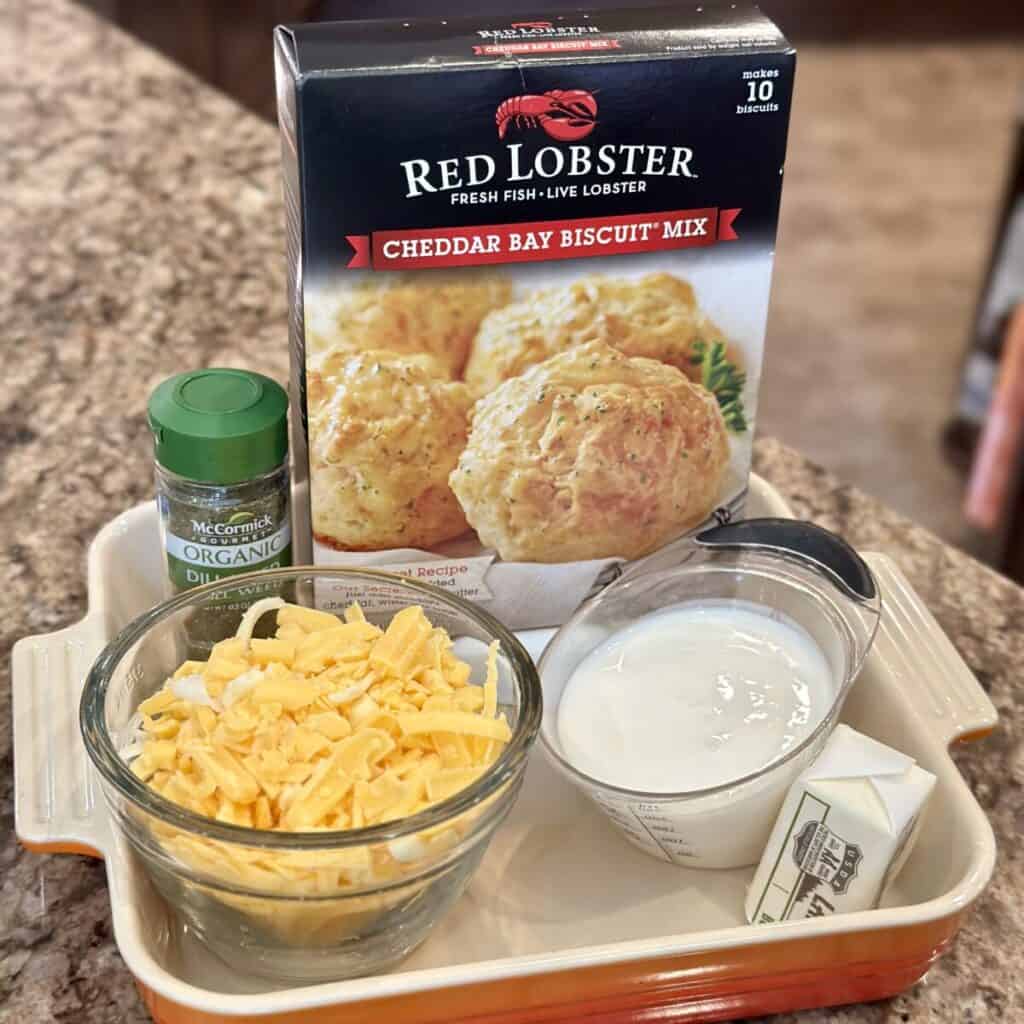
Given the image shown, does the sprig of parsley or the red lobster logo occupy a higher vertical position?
the red lobster logo

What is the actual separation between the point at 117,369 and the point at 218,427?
465 millimetres

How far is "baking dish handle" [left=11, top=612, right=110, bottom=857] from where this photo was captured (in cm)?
75

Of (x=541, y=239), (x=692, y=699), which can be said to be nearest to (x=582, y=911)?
(x=692, y=699)

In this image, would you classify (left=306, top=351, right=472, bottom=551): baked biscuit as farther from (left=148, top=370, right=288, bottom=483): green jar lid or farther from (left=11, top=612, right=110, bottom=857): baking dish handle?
(left=11, top=612, right=110, bottom=857): baking dish handle

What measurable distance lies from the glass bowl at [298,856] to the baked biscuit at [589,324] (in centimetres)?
16

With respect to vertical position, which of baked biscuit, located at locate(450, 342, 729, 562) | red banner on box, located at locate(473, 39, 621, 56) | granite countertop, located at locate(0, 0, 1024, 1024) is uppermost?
red banner on box, located at locate(473, 39, 621, 56)

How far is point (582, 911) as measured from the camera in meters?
0.78

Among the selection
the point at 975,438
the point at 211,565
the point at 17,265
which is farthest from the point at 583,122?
the point at 975,438

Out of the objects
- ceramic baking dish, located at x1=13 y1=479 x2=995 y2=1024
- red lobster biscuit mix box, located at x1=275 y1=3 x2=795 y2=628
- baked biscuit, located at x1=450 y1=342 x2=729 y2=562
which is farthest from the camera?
baked biscuit, located at x1=450 y1=342 x2=729 y2=562

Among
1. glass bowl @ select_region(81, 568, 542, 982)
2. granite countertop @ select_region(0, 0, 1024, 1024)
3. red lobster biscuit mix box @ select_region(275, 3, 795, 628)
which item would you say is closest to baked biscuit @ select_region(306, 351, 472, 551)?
red lobster biscuit mix box @ select_region(275, 3, 795, 628)

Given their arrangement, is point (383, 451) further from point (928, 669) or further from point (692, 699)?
point (928, 669)

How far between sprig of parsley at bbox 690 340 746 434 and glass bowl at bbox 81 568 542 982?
219 millimetres

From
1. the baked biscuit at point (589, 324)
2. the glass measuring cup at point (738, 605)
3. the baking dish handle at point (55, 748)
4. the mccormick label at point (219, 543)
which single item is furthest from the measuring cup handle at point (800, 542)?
the baking dish handle at point (55, 748)

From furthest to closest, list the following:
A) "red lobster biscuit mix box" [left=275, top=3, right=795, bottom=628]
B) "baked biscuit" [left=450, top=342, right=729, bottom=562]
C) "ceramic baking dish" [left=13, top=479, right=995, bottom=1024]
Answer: "baked biscuit" [left=450, top=342, right=729, bottom=562] → "red lobster biscuit mix box" [left=275, top=3, right=795, bottom=628] → "ceramic baking dish" [left=13, top=479, right=995, bottom=1024]
